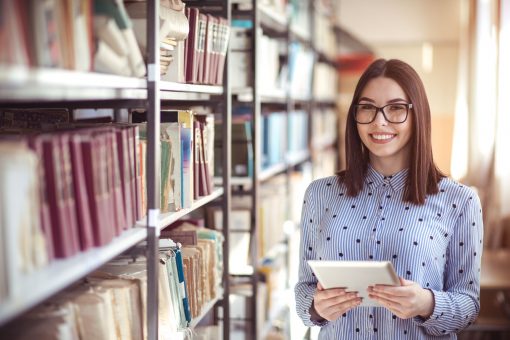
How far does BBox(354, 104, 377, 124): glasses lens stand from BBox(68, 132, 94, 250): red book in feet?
3.21

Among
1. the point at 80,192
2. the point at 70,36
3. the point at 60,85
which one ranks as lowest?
the point at 80,192

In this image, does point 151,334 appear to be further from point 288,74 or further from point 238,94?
point 288,74

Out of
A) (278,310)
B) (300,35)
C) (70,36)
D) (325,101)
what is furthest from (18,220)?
(325,101)

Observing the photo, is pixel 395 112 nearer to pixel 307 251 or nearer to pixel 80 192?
pixel 307 251

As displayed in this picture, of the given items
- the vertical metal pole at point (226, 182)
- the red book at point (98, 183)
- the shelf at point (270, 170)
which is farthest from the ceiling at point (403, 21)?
the red book at point (98, 183)

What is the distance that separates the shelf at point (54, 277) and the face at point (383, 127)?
0.84 meters

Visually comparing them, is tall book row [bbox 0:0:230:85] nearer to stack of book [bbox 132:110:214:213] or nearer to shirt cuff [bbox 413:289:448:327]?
stack of book [bbox 132:110:214:213]

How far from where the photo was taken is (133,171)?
6.64 feet

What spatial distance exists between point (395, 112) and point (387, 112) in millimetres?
24

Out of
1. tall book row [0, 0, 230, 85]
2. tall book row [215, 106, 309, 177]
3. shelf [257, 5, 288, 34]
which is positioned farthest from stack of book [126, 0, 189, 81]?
shelf [257, 5, 288, 34]

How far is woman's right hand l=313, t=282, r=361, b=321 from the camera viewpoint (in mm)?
2152

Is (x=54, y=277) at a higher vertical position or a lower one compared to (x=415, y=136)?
lower

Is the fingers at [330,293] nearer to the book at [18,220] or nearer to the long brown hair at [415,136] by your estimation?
the long brown hair at [415,136]

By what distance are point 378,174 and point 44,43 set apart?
1.23 meters
